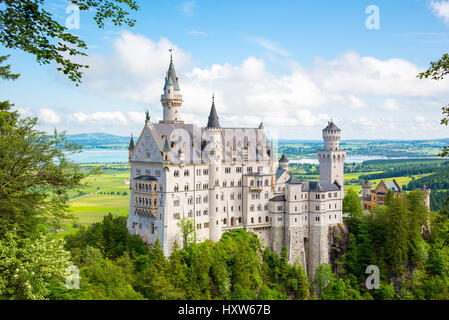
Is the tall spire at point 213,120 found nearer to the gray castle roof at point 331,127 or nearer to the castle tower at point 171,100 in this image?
the castle tower at point 171,100

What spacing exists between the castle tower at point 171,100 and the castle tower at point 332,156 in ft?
109

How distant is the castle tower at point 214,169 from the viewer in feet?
251

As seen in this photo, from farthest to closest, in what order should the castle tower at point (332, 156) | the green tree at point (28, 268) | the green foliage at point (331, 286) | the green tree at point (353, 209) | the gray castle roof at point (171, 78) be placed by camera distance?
the castle tower at point (332, 156) < the green tree at point (353, 209) < the gray castle roof at point (171, 78) < the green foliage at point (331, 286) < the green tree at point (28, 268)

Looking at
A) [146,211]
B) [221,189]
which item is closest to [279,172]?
[221,189]

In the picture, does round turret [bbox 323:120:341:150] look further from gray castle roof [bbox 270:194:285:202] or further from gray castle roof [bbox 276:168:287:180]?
gray castle roof [bbox 270:194:285:202]

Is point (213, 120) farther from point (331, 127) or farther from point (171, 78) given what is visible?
point (331, 127)

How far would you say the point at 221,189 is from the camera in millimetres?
80312

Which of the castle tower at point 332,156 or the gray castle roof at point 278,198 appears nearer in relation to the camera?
the gray castle roof at point 278,198

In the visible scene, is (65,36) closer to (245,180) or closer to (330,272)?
(245,180)

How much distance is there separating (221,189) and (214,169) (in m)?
5.13

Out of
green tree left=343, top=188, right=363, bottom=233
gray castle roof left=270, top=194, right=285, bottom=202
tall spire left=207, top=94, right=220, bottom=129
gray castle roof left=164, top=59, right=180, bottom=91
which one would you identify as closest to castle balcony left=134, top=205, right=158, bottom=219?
tall spire left=207, top=94, right=220, bottom=129

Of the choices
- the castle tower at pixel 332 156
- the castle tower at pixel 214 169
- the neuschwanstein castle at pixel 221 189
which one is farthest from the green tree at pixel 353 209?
the castle tower at pixel 214 169

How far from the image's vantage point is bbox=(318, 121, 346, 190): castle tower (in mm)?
95562

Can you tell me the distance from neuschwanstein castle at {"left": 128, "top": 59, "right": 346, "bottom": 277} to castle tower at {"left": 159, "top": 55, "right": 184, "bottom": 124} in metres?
0.19
